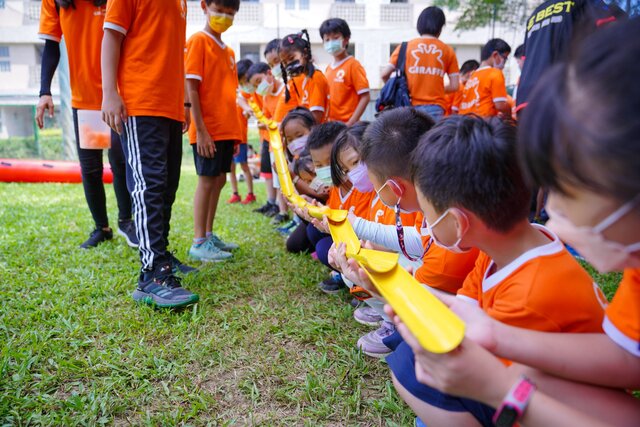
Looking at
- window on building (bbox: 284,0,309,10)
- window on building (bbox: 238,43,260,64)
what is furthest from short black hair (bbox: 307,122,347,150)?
window on building (bbox: 284,0,309,10)

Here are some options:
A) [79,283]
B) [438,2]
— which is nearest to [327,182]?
Answer: [79,283]

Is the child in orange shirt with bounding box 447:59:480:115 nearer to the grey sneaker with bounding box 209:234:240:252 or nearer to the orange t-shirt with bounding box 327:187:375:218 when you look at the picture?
the grey sneaker with bounding box 209:234:240:252

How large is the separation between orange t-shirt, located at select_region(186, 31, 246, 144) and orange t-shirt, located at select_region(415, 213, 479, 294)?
182 centimetres

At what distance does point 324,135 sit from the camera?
2434 mm

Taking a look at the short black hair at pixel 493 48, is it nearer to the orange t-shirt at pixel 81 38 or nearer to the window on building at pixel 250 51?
the orange t-shirt at pixel 81 38

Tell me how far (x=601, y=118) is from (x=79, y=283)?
8.47 feet

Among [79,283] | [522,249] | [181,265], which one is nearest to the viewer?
[522,249]

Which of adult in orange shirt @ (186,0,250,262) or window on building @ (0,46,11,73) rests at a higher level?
window on building @ (0,46,11,73)

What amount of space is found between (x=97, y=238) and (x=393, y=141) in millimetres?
2534

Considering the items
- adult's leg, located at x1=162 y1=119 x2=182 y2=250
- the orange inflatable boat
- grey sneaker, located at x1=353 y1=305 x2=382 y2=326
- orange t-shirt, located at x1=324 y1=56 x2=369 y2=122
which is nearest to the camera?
grey sneaker, located at x1=353 y1=305 x2=382 y2=326

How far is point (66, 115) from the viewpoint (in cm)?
944

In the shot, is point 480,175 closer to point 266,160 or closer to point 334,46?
point 334,46

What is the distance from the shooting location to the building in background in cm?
1753

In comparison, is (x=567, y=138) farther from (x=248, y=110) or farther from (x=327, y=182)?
(x=248, y=110)
